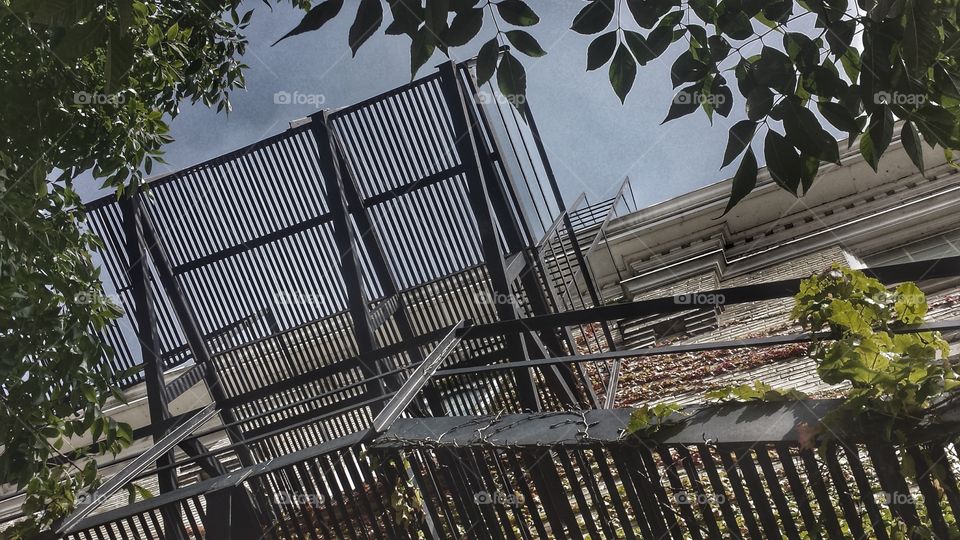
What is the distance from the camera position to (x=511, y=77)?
70.8 inches

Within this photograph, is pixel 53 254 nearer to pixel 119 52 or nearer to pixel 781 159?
pixel 119 52

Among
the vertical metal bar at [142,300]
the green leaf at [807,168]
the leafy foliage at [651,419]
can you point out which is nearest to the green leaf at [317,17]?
the green leaf at [807,168]

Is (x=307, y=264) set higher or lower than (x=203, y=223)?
lower

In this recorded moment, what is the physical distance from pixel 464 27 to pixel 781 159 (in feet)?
2.24

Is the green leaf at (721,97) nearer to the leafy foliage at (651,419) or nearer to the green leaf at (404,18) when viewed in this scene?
the green leaf at (404,18)

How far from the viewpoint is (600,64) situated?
1.76 m

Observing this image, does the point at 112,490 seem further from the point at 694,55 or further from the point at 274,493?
the point at 694,55

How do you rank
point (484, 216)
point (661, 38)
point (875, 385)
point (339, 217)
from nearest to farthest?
point (661, 38), point (875, 385), point (484, 216), point (339, 217)

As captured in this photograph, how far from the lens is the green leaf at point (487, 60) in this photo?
1760 mm

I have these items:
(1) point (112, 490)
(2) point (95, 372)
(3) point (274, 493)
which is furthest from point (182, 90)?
(3) point (274, 493)

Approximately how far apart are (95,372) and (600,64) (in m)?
3.22

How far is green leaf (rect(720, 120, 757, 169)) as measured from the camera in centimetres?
157

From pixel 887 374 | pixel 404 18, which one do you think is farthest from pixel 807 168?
pixel 404 18

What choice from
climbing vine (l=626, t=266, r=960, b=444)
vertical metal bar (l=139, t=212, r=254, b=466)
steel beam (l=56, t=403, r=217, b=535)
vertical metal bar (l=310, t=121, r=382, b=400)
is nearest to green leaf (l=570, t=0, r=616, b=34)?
climbing vine (l=626, t=266, r=960, b=444)
